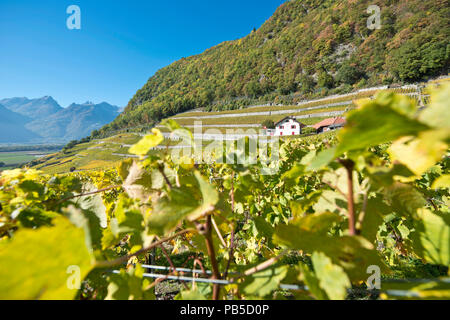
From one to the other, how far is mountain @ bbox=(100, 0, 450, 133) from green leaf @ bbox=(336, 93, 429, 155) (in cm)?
3611

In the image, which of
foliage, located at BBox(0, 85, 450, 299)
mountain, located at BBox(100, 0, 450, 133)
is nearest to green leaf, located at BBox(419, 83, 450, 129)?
foliage, located at BBox(0, 85, 450, 299)

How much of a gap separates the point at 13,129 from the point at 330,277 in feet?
752

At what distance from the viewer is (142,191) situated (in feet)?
1.91

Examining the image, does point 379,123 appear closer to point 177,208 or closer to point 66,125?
point 177,208

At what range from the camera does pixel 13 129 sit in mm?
158500

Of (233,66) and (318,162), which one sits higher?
(233,66)

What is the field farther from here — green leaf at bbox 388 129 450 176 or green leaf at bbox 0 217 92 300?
green leaf at bbox 388 129 450 176

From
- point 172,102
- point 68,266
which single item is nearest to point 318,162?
point 68,266

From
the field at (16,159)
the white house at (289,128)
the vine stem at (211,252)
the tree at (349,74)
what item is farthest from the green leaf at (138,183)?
the field at (16,159)

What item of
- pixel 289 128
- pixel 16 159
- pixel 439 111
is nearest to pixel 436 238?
pixel 439 111

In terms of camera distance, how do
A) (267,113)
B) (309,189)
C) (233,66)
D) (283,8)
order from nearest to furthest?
(309,189), (267,113), (233,66), (283,8)
